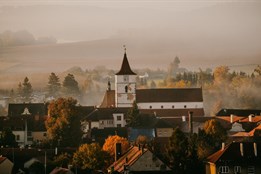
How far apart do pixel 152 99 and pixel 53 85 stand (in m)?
36.5

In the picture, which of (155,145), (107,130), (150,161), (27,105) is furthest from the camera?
(27,105)

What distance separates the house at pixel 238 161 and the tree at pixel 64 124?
73.2 feet

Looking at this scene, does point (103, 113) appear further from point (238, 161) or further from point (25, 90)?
point (25, 90)

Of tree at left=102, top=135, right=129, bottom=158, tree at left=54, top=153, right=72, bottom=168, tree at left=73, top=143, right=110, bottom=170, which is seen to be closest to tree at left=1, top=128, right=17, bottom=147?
tree at left=102, top=135, right=129, bottom=158

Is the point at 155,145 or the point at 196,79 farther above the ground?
the point at 196,79

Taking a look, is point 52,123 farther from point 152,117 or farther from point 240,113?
point 240,113

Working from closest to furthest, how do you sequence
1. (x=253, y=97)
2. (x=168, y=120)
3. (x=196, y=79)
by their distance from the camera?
1. (x=168, y=120)
2. (x=253, y=97)
3. (x=196, y=79)

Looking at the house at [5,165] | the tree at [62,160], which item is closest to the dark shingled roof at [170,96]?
the tree at [62,160]

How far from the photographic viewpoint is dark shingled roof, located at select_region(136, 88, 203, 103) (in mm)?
105938

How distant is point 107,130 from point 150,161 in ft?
108

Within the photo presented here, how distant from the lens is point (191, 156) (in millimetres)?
57969

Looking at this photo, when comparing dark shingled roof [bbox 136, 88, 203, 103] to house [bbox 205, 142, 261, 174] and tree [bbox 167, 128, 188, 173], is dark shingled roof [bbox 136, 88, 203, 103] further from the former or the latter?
house [bbox 205, 142, 261, 174]

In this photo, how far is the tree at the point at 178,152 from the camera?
5769 centimetres

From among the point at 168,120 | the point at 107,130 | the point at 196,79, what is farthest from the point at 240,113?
the point at 196,79
